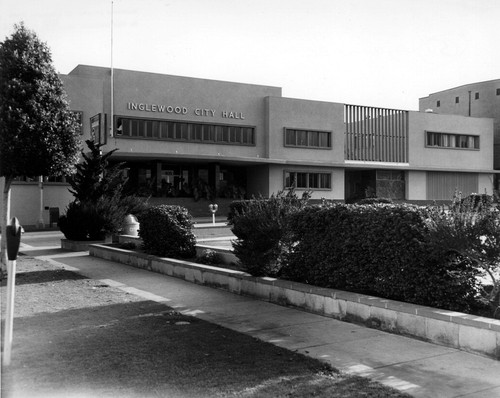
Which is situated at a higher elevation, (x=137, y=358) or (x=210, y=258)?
(x=210, y=258)

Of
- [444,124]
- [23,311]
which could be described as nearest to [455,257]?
[23,311]

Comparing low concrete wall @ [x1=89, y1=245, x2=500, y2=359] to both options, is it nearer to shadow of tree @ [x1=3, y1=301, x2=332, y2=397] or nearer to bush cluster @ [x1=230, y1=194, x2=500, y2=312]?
bush cluster @ [x1=230, y1=194, x2=500, y2=312]

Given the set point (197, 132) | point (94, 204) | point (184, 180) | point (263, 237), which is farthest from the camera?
point (184, 180)

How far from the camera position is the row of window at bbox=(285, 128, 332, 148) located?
42.7 m

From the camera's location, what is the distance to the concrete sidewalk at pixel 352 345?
488cm

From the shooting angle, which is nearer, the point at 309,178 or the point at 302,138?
the point at 302,138

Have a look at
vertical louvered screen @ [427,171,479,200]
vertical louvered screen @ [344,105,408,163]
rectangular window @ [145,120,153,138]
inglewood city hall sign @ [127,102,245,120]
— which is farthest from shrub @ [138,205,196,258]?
vertical louvered screen @ [427,171,479,200]

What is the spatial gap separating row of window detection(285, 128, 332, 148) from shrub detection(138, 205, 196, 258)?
29.9 meters

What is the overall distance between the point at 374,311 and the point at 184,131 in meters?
33.4

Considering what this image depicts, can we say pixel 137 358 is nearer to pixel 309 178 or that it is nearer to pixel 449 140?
pixel 309 178

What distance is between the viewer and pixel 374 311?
6902 mm

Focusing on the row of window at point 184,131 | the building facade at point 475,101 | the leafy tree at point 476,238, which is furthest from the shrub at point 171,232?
the building facade at point 475,101

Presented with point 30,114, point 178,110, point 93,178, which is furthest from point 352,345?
point 178,110

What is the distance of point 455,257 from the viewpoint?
6.63 m
